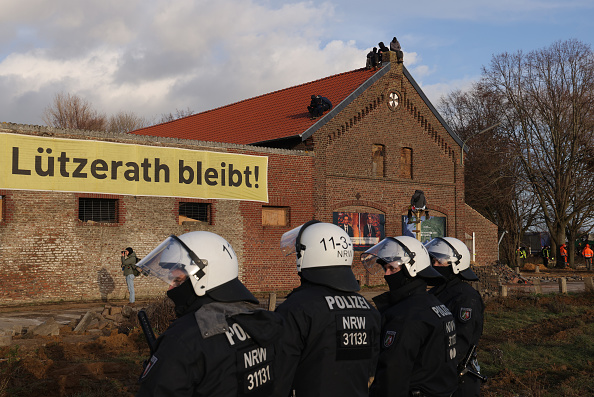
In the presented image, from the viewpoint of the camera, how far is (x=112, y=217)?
21.4 metres

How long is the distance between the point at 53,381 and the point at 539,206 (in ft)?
139

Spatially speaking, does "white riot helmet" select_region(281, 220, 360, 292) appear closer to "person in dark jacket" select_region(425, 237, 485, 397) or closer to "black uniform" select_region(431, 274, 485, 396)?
"person in dark jacket" select_region(425, 237, 485, 397)

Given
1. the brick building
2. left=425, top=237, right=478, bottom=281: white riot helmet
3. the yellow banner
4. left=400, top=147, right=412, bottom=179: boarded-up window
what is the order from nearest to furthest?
left=425, top=237, right=478, bottom=281: white riot helmet
the yellow banner
the brick building
left=400, top=147, right=412, bottom=179: boarded-up window

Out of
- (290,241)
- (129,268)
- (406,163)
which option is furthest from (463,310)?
(406,163)

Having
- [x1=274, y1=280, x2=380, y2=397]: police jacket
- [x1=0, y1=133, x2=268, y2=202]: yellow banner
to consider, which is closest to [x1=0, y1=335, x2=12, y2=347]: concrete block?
[x1=0, y1=133, x2=268, y2=202]: yellow banner

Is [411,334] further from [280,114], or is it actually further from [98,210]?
[280,114]

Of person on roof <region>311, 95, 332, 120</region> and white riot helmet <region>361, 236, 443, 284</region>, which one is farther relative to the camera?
person on roof <region>311, 95, 332, 120</region>

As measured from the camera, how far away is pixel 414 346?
4742mm

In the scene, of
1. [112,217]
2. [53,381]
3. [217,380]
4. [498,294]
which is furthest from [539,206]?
[217,380]

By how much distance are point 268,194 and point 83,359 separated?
559 inches

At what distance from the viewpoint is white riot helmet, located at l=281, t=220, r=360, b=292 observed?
414 centimetres

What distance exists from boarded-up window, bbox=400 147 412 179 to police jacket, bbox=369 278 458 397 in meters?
24.7

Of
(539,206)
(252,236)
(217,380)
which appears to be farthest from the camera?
(539,206)

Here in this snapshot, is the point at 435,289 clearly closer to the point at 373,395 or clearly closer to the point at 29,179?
the point at 373,395
